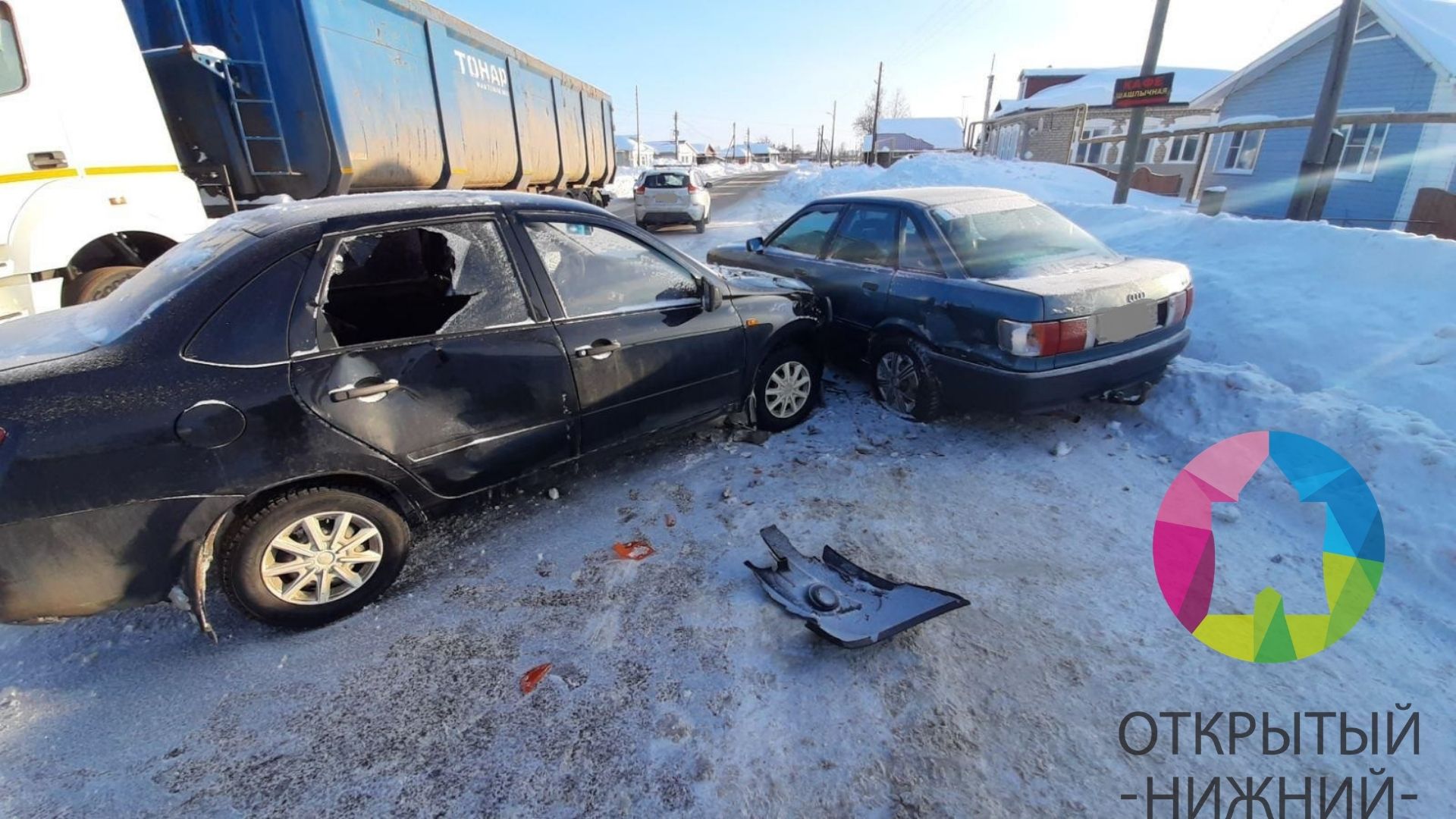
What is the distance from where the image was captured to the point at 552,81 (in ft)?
42.4

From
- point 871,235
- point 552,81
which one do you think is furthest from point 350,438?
point 552,81

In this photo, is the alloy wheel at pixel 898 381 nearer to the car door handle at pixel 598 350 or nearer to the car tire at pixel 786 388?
the car tire at pixel 786 388

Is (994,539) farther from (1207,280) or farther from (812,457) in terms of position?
(1207,280)

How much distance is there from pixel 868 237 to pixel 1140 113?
1059cm

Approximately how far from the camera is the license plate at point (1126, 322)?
3729mm

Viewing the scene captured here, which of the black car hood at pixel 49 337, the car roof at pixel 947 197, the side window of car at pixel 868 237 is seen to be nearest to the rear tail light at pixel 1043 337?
the side window of car at pixel 868 237

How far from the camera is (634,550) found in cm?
312

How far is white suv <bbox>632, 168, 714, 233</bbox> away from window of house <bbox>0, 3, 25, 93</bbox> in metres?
11.4

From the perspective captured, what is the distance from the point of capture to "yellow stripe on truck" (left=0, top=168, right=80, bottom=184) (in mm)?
4207

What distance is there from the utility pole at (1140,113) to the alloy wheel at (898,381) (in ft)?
33.8

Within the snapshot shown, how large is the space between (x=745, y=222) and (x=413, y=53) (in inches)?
408

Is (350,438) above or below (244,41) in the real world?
below

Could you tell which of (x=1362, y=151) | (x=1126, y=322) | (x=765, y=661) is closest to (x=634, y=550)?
(x=765, y=661)

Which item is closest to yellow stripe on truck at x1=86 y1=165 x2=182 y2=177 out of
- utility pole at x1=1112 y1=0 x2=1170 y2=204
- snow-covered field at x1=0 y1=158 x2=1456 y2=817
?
snow-covered field at x1=0 y1=158 x2=1456 y2=817
